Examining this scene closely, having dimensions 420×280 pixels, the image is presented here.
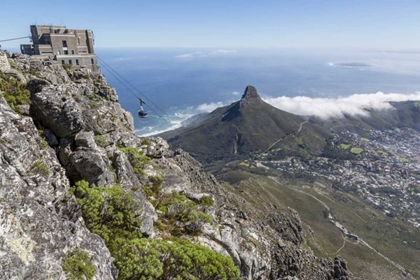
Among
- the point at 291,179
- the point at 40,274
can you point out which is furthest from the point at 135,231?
the point at 291,179

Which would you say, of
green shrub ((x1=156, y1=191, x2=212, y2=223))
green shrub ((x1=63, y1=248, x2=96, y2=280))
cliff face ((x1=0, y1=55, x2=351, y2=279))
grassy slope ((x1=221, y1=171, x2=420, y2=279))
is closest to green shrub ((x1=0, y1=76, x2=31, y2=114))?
cliff face ((x1=0, y1=55, x2=351, y2=279))

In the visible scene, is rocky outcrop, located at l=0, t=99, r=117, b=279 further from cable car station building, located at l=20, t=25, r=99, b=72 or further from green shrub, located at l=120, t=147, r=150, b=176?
cable car station building, located at l=20, t=25, r=99, b=72

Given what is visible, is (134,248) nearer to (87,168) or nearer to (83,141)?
(87,168)

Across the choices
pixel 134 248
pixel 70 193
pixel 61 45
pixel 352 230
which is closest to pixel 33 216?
pixel 70 193

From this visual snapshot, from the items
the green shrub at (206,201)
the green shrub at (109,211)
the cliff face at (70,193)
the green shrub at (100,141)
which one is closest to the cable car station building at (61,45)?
the cliff face at (70,193)

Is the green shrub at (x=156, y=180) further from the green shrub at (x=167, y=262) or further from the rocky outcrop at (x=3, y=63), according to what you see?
the rocky outcrop at (x=3, y=63)
